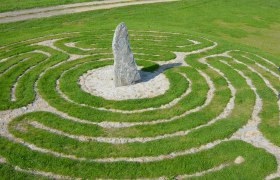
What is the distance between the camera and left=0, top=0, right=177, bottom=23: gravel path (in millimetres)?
45928

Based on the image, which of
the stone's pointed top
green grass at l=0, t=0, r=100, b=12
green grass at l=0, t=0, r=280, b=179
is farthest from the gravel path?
the stone's pointed top

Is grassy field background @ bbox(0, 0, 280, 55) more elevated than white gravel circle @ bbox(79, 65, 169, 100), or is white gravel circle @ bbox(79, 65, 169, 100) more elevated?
grassy field background @ bbox(0, 0, 280, 55)

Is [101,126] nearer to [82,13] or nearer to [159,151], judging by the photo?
[159,151]

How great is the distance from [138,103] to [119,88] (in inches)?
103

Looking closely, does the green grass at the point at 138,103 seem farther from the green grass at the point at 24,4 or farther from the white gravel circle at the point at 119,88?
the green grass at the point at 24,4

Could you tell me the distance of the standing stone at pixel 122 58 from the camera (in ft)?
78.2

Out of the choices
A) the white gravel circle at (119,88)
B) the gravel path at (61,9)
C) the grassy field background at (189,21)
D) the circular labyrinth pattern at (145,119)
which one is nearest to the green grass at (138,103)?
the circular labyrinth pattern at (145,119)

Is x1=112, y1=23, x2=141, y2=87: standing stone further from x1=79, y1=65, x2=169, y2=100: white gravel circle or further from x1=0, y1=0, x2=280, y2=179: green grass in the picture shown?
x1=0, y1=0, x2=280, y2=179: green grass

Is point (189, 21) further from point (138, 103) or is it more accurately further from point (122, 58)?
point (138, 103)

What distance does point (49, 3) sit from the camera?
5325cm

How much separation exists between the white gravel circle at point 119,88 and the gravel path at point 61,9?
2307 centimetres

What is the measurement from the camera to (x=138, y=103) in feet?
72.7

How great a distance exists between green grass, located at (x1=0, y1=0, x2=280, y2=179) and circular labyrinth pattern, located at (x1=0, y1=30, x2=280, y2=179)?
7 cm

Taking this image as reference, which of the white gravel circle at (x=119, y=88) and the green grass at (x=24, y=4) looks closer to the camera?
the white gravel circle at (x=119, y=88)
